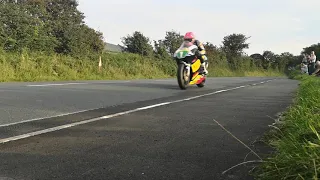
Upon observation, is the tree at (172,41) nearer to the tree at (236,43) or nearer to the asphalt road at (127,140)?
the tree at (236,43)

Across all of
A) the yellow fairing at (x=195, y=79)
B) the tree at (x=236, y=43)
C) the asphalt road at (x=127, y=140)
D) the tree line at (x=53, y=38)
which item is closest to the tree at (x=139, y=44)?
the tree line at (x=53, y=38)

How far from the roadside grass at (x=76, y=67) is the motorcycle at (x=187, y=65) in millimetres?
7400

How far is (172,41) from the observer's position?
3297 cm

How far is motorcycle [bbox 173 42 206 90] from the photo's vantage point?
10.9 m

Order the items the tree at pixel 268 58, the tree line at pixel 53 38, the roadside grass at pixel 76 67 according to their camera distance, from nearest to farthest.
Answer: the roadside grass at pixel 76 67, the tree line at pixel 53 38, the tree at pixel 268 58

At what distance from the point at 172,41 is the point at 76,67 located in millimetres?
15198

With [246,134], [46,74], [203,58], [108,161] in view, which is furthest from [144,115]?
[46,74]

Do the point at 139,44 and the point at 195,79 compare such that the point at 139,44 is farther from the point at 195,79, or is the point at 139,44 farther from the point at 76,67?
the point at 195,79

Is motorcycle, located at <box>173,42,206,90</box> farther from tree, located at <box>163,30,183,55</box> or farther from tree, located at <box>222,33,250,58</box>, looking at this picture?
tree, located at <box>222,33,250,58</box>

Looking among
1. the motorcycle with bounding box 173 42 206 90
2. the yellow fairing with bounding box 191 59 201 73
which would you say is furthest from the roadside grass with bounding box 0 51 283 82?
the yellow fairing with bounding box 191 59 201 73

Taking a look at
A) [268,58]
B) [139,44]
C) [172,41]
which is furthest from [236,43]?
[139,44]

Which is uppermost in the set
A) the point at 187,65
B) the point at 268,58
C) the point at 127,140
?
the point at 268,58

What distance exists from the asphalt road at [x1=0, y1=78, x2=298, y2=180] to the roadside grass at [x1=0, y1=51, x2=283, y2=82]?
9800 millimetres

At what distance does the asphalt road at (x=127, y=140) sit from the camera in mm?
2826
